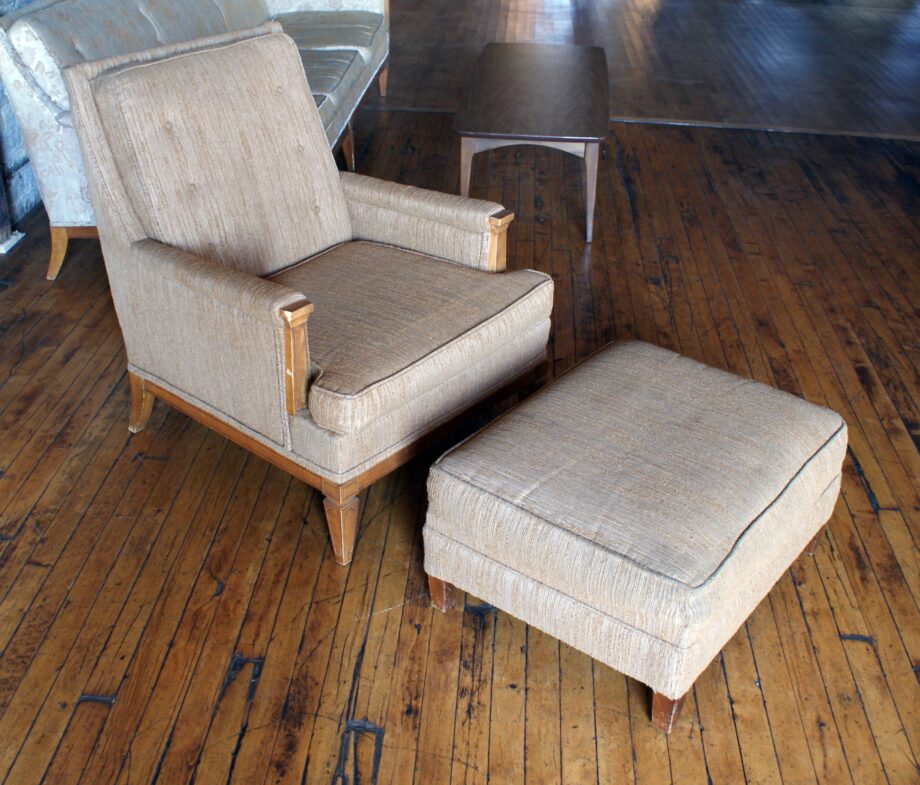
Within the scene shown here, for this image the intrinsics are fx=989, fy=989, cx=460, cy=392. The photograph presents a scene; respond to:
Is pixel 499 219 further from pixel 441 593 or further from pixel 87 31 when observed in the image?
pixel 87 31

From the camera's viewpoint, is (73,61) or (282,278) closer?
(282,278)

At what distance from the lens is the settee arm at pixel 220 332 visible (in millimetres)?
1858

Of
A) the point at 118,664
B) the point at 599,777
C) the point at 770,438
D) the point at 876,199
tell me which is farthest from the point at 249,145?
the point at 876,199

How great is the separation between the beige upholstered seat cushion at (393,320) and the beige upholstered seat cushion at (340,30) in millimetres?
1913

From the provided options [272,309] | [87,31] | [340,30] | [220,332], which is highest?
[87,31]

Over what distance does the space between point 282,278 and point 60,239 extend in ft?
3.92

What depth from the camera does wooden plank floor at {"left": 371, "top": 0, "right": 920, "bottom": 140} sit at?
4.85m

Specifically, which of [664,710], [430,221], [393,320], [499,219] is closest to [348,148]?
[430,221]

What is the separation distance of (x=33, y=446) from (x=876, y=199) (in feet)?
10.6

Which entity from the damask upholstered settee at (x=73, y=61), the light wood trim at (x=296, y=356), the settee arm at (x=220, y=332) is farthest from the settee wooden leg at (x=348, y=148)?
the light wood trim at (x=296, y=356)

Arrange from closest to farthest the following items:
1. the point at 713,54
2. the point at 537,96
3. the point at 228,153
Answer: the point at 228,153, the point at 537,96, the point at 713,54

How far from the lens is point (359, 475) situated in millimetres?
1975

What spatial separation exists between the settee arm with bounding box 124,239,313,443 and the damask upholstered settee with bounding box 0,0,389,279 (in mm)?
920

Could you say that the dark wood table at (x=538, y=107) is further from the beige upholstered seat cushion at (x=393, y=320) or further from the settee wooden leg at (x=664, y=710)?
the settee wooden leg at (x=664, y=710)
